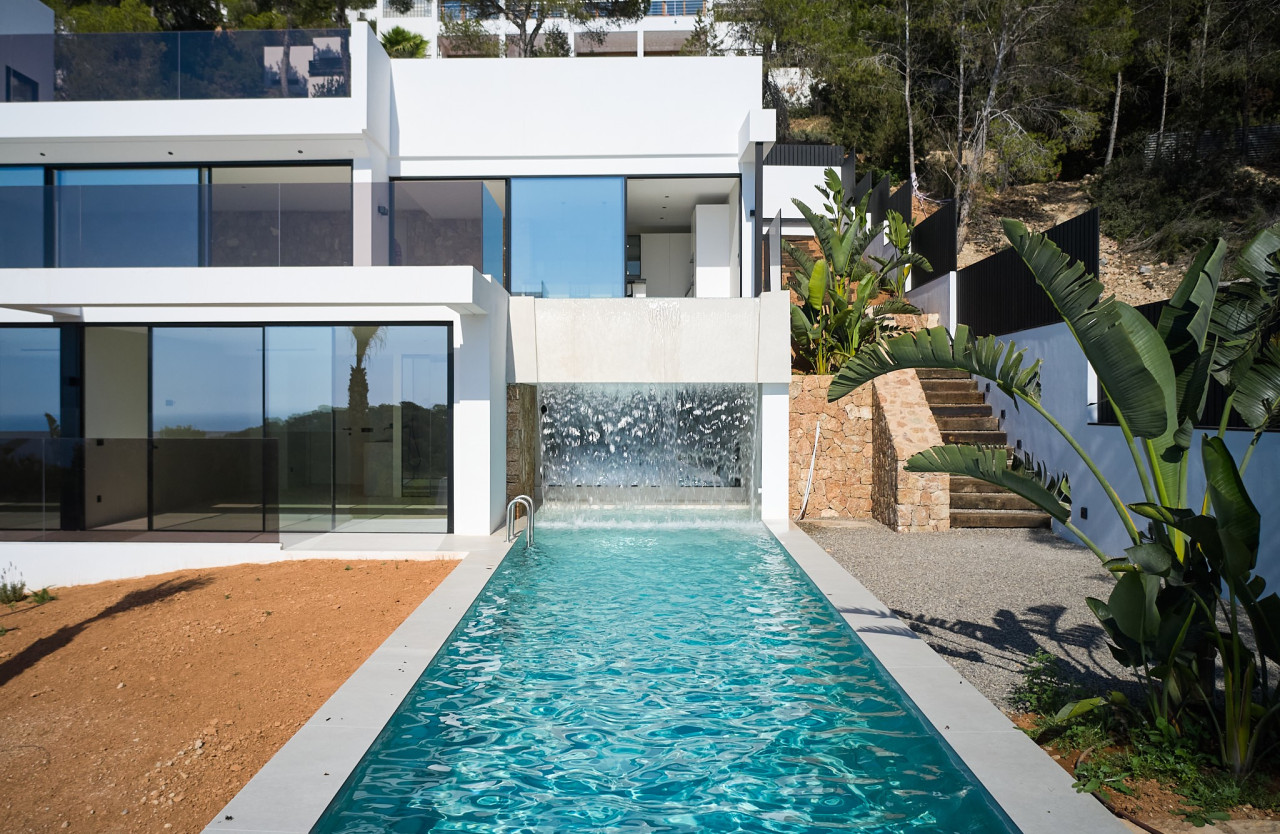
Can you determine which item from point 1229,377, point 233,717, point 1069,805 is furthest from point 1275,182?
point 233,717

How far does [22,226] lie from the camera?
1170 cm

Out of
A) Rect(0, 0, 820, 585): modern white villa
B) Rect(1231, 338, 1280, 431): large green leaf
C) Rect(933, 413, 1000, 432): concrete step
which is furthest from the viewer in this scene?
Rect(933, 413, 1000, 432): concrete step

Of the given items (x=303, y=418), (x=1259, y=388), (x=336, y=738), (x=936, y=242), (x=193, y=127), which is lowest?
(x=336, y=738)

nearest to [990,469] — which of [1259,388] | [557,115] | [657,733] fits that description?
[1259,388]

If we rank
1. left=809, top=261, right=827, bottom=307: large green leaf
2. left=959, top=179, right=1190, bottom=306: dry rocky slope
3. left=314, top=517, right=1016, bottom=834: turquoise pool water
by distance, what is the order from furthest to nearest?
left=959, top=179, right=1190, bottom=306: dry rocky slope → left=809, top=261, right=827, bottom=307: large green leaf → left=314, top=517, right=1016, bottom=834: turquoise pool water

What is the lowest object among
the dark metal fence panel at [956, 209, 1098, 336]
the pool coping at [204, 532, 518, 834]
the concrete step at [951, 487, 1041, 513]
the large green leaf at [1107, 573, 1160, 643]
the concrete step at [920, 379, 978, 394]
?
the pool coping at [204, 532, 518, 834]

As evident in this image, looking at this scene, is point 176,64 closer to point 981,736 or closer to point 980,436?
point 980,436

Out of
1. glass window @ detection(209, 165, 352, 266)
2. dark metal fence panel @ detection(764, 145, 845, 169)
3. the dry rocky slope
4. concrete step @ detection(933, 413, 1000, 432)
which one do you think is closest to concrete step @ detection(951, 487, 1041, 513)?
concrete step @ detection(933, 413, 1000, 432)

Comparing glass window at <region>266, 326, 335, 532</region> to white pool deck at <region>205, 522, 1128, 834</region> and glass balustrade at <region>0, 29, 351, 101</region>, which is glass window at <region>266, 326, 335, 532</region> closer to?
white pool deck at <region>205, 522, 1128, 834</region>

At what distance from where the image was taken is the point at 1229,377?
5.00 metres

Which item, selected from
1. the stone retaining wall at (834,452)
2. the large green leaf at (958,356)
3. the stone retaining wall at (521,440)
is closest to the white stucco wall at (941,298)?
the stone retaining wall at (834,452)

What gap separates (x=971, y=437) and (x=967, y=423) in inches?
16.1

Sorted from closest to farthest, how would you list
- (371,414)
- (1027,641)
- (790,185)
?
(1027,641) < (371,414) < (790,185)

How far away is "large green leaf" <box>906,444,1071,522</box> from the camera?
4.97 m
